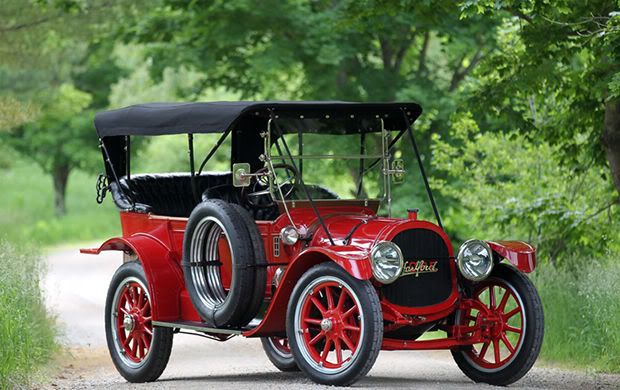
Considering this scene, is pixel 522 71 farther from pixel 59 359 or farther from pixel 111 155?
pixel 59 359

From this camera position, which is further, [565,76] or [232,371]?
[565,76]

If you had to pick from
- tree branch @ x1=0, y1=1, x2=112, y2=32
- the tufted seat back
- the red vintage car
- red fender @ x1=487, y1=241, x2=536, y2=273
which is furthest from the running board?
tree branch @ x1=0, y1=1, x2=112, y2=32

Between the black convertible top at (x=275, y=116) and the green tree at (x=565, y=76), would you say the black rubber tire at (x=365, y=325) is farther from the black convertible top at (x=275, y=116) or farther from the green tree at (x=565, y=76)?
the green tree at (x=565, y=76)

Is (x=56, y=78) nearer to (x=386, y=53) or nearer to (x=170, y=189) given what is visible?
(x=386, y=53)

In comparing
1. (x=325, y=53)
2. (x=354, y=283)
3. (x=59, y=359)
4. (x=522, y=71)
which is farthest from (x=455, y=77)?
(x=354, y=283)

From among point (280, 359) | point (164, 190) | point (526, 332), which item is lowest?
point (280, 359)

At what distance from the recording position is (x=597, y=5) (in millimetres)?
12219

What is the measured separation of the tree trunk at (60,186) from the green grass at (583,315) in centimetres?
3096

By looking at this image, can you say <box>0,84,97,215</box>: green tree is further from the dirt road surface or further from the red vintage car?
the red vintage car

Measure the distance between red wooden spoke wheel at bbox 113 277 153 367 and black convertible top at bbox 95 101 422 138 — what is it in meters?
1.39

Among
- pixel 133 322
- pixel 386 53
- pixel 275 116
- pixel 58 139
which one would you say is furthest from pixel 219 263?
pixel 58 139

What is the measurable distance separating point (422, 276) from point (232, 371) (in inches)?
128

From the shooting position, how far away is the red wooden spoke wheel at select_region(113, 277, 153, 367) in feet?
36.4

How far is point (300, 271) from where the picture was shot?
9.65m
